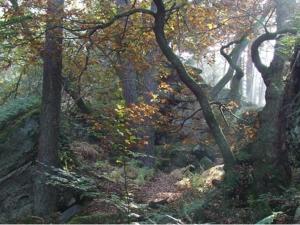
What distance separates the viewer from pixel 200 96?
30.3 feet

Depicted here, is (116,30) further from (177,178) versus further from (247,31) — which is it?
(177,178)

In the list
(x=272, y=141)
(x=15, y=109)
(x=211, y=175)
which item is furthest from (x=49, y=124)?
(x=272, y=141)

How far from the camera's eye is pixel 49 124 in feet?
31.6

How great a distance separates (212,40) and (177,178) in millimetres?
4602

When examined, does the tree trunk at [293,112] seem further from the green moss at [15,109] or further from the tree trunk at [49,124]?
the green moss at [15,109]

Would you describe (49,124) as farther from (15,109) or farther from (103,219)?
(103,219)

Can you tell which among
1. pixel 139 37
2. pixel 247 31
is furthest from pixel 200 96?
pixel 247 31

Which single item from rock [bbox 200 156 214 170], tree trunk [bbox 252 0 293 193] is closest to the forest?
tree trunk [bbox 252 0 293 193]

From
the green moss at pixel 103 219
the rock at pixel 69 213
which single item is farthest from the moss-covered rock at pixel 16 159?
the green moss at pixel 103 219

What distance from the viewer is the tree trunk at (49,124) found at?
9422 millimetres

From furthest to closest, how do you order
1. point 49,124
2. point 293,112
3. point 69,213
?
point 49,124
point 69,213
point 293,112

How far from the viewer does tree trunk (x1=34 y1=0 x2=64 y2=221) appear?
30.9 feet

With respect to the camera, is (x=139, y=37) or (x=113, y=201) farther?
(x=139, y=37)

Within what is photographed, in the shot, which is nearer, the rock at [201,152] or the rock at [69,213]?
the rock at [69,213]
